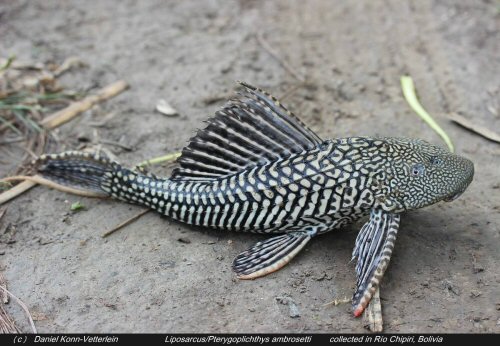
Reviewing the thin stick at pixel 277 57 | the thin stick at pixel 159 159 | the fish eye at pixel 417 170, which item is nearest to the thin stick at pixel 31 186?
the thin stick at pixel 159 159

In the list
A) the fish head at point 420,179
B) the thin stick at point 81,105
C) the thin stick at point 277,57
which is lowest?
the thin stick at point 81,105

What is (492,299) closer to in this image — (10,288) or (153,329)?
(153,329)

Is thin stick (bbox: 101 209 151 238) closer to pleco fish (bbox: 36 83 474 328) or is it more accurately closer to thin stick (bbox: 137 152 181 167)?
pleco fish (bbox: 36 83 474 328)

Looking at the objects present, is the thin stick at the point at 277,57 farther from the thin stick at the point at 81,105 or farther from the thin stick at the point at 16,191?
the thin stick at the point at 16,191

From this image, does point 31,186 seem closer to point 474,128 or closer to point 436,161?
point 436,161

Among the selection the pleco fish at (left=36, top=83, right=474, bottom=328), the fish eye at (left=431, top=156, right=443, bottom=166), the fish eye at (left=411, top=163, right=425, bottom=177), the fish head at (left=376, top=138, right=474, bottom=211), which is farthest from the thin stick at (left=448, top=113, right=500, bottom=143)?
the fish eye at (left=411, top=163, right=425, bottom=177)

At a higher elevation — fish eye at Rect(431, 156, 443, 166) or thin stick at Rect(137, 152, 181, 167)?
fish eye at Rect(431, 156, 443, 166)

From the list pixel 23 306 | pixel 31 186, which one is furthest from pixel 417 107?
pixel 23 306
